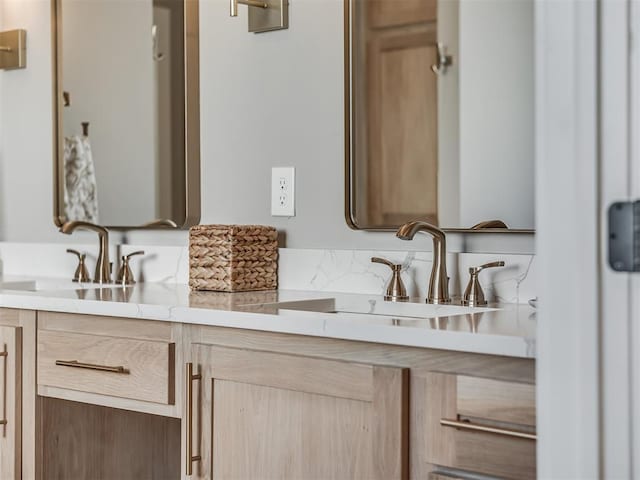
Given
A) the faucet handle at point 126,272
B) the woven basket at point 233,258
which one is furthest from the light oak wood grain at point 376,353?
the faucet handle at point 126,272

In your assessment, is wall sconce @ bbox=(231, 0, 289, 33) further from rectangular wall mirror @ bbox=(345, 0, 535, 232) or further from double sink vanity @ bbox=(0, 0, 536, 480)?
rectangular wall mirror @ bbox=(345, 0, 535, 232)

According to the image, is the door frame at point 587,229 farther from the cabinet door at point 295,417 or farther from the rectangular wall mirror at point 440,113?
the rectangular wall mirror at point 440,113

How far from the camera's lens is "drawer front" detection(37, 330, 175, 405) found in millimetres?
1784

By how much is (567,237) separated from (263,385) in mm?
707

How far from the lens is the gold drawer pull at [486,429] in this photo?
1.34 metres

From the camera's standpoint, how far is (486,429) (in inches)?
54.1

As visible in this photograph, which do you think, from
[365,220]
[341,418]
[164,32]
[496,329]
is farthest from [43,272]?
[496,329]

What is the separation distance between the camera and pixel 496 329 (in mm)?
1424

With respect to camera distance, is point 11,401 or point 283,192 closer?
point 11,401

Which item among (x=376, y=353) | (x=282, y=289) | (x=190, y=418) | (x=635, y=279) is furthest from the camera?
(x=282, y=289)

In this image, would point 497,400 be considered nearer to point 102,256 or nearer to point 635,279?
point 635,279

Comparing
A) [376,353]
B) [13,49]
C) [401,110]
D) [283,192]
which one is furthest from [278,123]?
[13,49]

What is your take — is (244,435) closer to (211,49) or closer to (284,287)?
(284,287)

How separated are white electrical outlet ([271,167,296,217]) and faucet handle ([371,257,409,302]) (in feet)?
1.16
